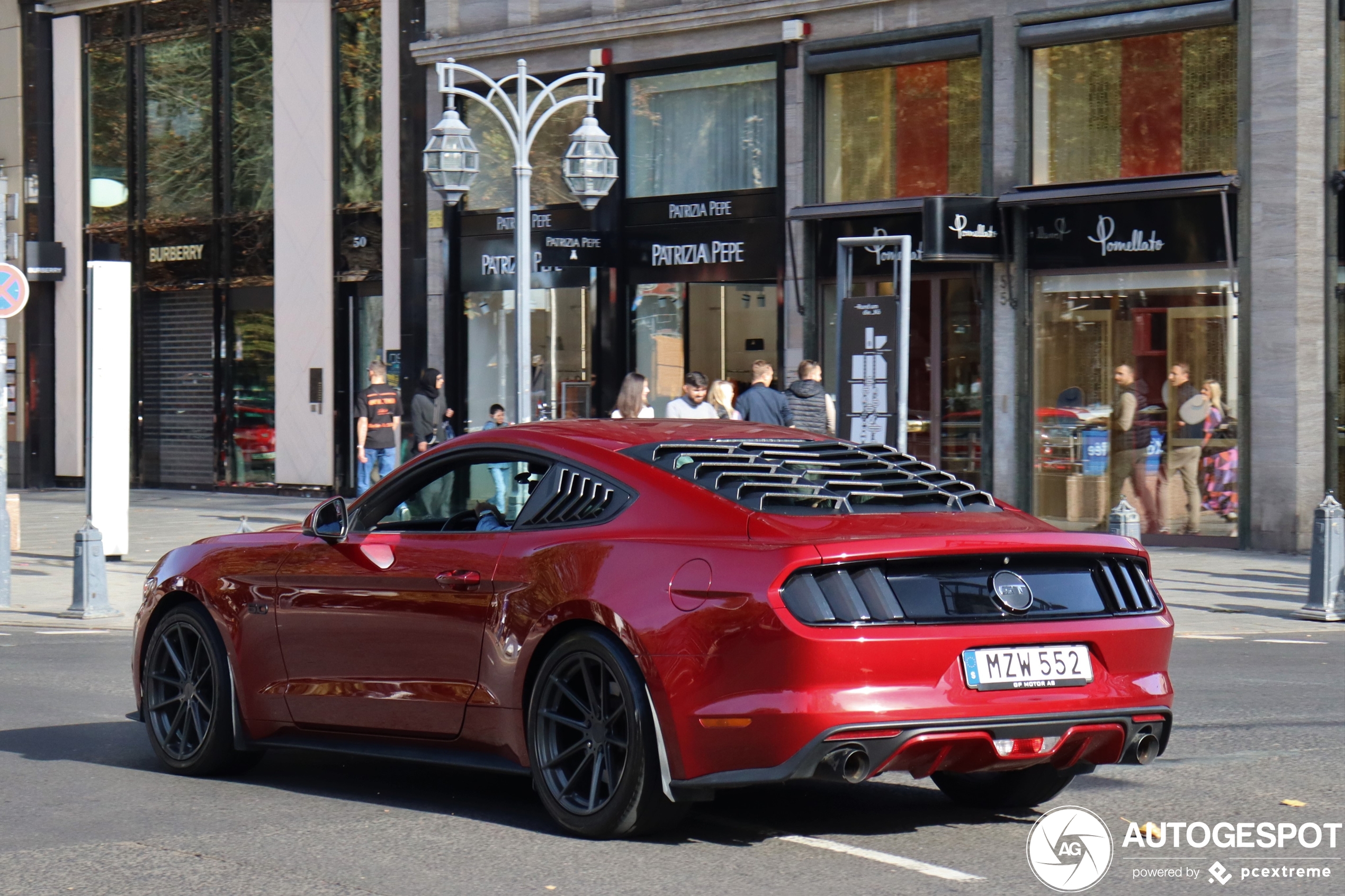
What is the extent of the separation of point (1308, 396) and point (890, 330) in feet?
18.2

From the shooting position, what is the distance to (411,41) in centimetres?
2688

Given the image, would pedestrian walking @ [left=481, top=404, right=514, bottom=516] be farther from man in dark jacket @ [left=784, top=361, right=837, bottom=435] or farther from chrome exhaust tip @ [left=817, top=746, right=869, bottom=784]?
man in dark jacket @ [left=784, top=361, right=837, bottom=435]

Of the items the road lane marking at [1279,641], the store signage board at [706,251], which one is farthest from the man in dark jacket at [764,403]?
the store signage board at [706,251]

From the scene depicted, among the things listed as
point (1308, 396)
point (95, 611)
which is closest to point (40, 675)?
point (95, 611)

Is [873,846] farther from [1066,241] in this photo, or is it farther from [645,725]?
[1066,241]

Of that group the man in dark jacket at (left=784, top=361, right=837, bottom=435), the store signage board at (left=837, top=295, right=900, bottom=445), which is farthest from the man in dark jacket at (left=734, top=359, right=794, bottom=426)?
the store signage board at (left=837, top=295, right=900, bottom=445)

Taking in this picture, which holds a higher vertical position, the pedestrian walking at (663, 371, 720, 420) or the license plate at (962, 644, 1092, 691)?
the pedestrian walking at (663, 371, 720, 420)

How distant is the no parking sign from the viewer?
51.3 feet

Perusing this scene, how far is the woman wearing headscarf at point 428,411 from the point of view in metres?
21.1

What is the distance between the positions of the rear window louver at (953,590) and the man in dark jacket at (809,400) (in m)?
11.0

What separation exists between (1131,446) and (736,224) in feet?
19.5

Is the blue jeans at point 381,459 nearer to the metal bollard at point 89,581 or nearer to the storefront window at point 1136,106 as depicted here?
the metal bollard at point 89,581

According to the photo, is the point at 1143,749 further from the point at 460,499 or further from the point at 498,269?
the point at 498,269

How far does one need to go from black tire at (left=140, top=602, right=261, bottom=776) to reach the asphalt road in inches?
3.6
